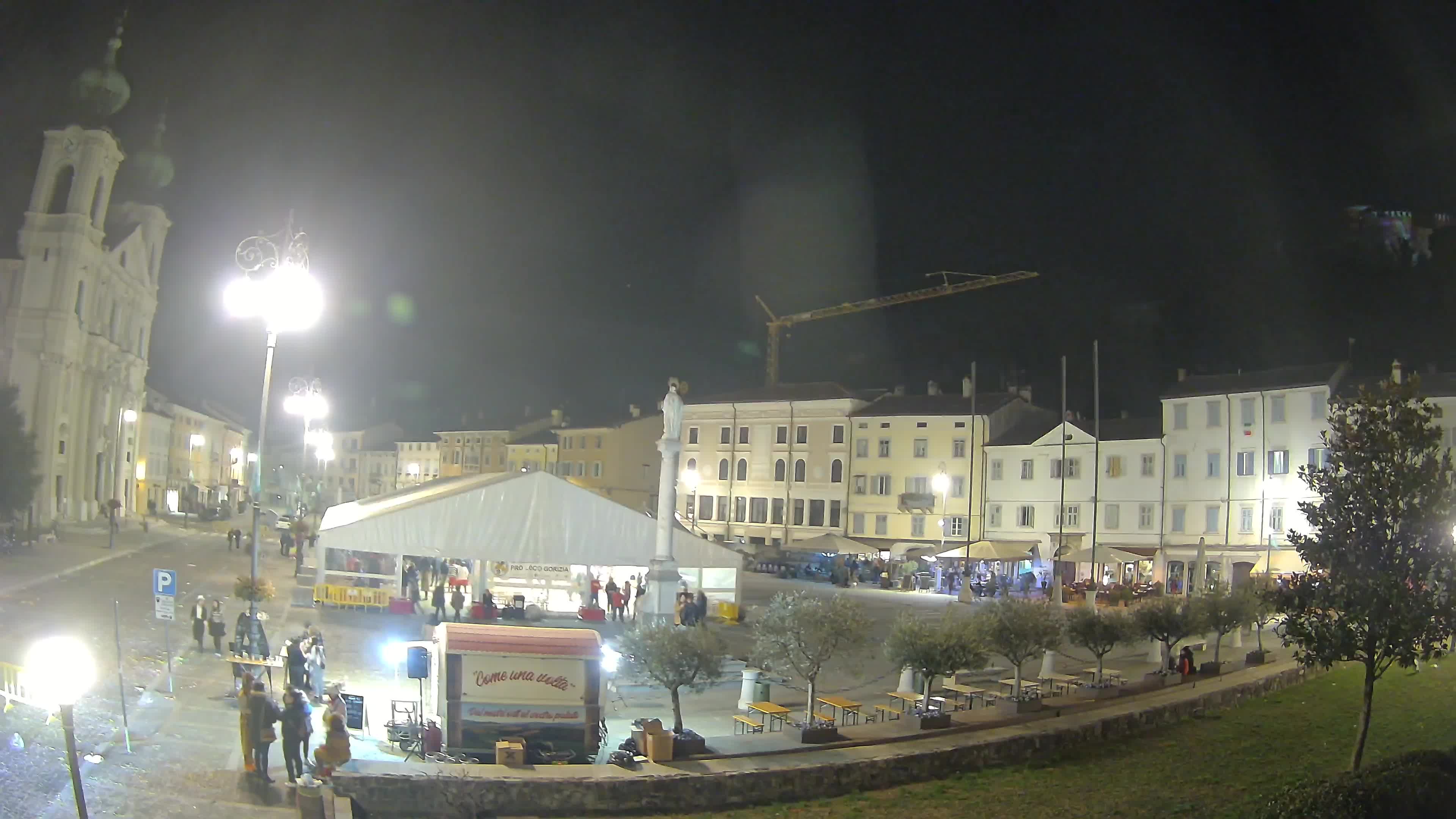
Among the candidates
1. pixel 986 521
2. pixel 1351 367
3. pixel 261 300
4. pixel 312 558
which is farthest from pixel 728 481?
pixel 261 300

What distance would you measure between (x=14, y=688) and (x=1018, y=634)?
1416 centimetres

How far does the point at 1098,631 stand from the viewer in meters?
19.5

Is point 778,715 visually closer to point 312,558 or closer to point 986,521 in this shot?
point 312,558

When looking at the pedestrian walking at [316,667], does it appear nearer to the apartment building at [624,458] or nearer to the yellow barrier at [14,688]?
the yellow barrier at [14,688]

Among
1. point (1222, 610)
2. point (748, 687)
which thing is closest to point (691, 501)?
point (1222, 610)

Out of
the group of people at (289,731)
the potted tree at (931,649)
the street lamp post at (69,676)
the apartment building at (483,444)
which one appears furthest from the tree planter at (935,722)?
the apartment building at (483,444)

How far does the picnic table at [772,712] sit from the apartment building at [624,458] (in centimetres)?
5961

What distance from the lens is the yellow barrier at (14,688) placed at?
12.9 metres

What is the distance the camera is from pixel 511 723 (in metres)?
12.7

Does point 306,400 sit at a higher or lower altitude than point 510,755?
higher

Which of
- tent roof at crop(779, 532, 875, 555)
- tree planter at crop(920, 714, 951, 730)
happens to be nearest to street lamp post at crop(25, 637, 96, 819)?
tree planter at crop(920, 714, 951, 730)

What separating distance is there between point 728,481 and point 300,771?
5562cm

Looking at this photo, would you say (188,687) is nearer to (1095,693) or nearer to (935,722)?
(935,722)

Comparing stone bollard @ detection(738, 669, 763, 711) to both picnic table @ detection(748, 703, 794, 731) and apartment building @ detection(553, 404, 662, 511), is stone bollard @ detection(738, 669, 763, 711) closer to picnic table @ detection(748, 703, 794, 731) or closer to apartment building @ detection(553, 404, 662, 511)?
picnic table @ detection(748, 703, 794, 731)
